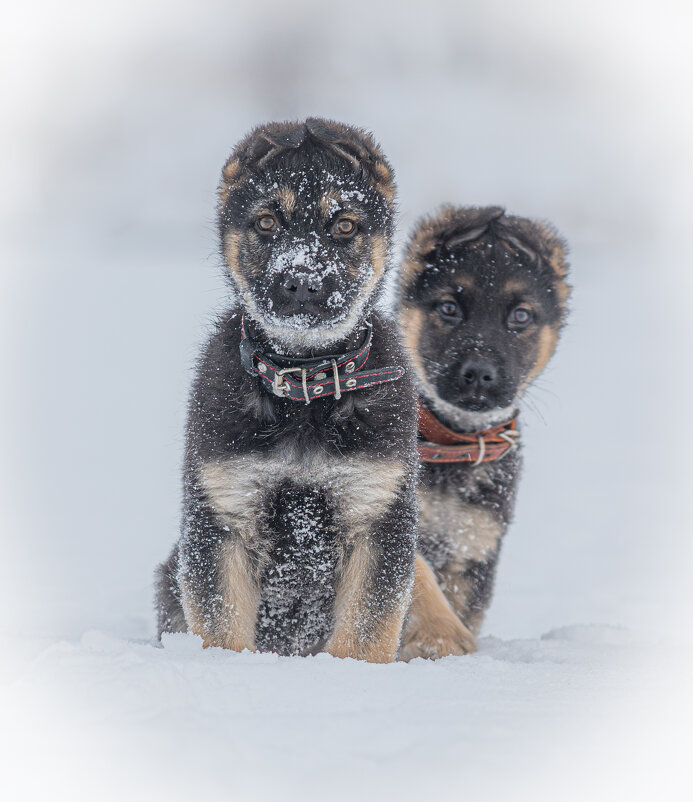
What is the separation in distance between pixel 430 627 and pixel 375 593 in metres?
0.91

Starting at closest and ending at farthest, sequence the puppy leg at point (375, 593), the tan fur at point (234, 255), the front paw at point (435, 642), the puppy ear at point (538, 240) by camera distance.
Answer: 1. the puppy leg at point (375, 593)
2. the tan fur at point (234, 255)
3. the front paw at point (435, 642)
4. the puppy ear at point (538, 240)

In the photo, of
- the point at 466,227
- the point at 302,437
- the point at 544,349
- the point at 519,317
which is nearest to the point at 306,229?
the point at 302,437

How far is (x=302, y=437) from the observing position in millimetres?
3330

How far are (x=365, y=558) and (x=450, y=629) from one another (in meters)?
1.04

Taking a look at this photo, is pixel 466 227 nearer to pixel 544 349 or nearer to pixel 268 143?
pixel 544 349

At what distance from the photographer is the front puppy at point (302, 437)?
3.27 meters

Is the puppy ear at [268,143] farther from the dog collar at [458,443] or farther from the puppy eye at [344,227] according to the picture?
the dog collar at [458,443]

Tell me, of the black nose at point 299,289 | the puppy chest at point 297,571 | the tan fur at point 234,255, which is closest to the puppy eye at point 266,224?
the tan fur at point 234,255

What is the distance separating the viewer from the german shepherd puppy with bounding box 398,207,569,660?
4469 millimetres

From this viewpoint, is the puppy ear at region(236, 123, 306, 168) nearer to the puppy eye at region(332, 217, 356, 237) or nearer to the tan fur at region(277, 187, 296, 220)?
the tan fur at region(277, 187, 296, 220)

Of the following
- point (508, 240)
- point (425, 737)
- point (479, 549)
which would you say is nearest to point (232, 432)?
point (425, 737)

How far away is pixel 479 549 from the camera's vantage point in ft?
14.9

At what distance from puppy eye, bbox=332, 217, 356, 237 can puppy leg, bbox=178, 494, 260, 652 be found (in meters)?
1.17

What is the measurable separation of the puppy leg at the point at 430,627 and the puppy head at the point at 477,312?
2.97ft
